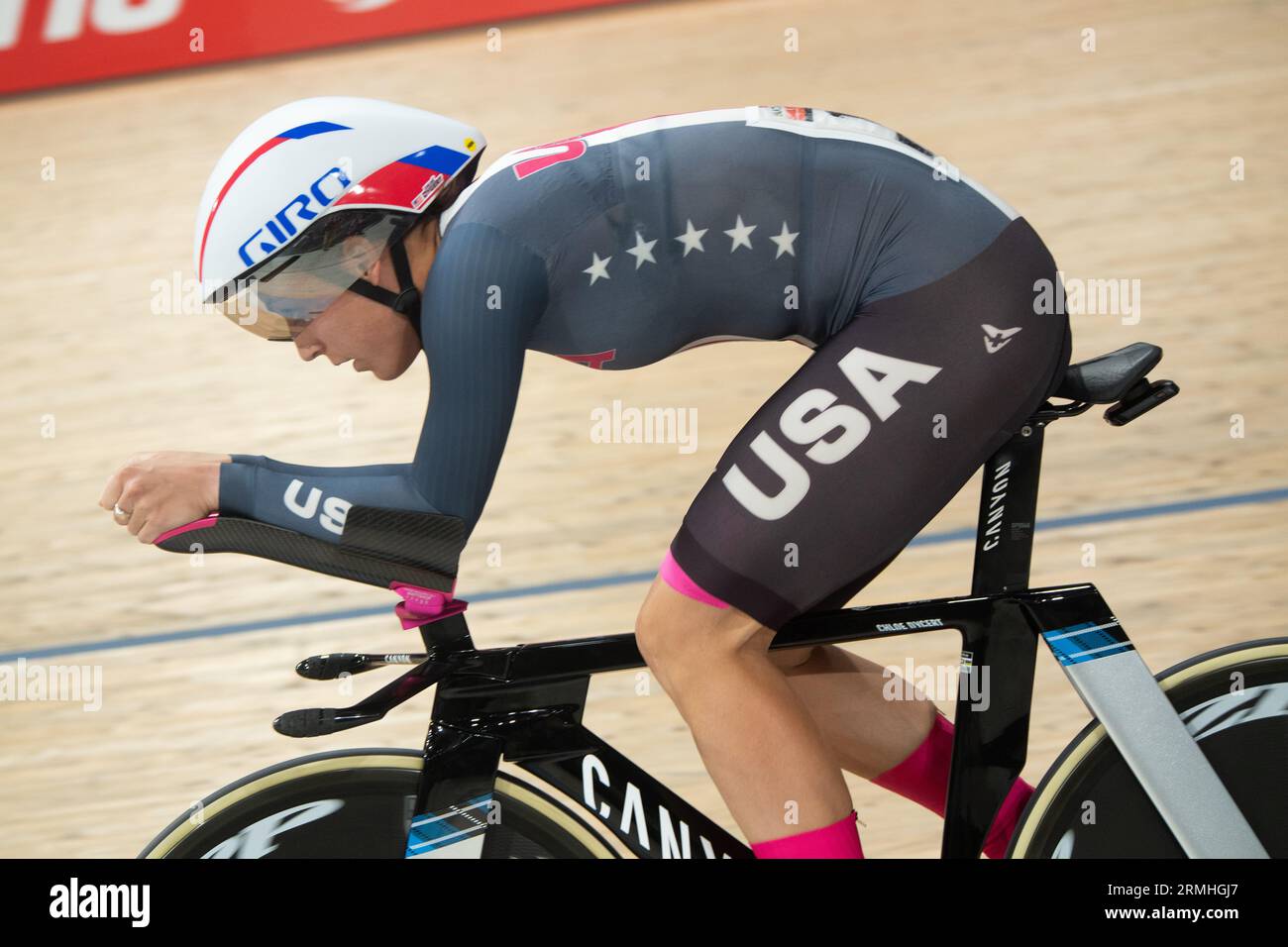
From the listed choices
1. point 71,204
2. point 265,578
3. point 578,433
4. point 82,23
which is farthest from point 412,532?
point 82,23

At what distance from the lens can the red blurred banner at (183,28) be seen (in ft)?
23.0

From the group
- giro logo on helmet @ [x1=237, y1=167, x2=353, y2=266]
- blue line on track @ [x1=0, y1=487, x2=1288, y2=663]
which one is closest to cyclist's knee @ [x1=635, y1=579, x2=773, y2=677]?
giro logo on helmet @ [x1=237, y1=167, x2=353, y2=266]

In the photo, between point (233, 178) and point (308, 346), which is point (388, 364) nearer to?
point (308, 346)

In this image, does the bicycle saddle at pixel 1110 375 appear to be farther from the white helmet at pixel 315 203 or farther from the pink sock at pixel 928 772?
the white helmet at pixel 315 203

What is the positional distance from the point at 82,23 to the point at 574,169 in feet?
22.1

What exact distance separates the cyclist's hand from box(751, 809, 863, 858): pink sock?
2.44 ft

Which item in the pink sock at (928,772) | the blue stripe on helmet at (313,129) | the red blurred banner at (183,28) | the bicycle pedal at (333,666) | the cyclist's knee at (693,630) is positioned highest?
the red blurred banner at (183,28)

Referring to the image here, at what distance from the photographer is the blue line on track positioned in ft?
10.2

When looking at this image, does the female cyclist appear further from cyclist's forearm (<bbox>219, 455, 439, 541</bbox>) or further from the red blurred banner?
the red blurred banner

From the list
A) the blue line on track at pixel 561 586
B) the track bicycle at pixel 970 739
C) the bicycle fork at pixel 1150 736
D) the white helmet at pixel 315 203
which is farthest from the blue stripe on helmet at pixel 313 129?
the blue line on track at pixel 561 586

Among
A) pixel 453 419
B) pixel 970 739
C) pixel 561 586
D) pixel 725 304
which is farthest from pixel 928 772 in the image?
pixel 561 586

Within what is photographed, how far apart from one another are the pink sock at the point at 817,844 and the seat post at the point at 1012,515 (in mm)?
333

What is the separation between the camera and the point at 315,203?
142 centimetres

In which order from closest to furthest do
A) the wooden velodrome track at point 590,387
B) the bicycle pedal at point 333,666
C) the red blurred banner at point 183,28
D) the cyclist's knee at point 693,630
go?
the cyclist's knee at point 693,630
the bicycle pedal at point 333,666
the wooden velodrome track at point 590,387
the red blurred banner at point 183,28
